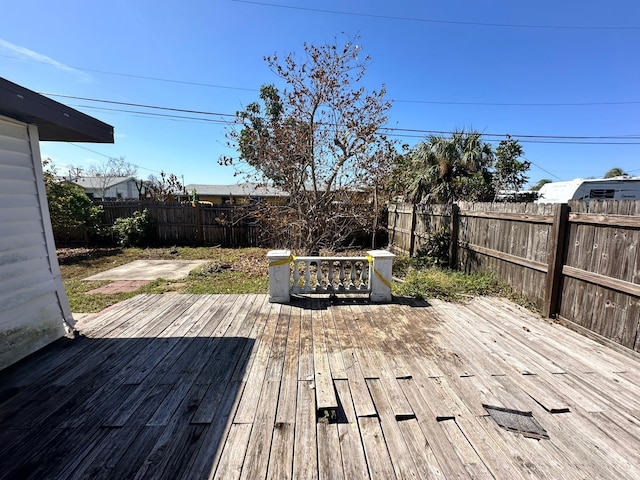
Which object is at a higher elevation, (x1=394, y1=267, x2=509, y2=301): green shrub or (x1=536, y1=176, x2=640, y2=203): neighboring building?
(x1=536, y1=176, x2=640, y2=203): neighboring building

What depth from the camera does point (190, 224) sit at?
1048 centimetres

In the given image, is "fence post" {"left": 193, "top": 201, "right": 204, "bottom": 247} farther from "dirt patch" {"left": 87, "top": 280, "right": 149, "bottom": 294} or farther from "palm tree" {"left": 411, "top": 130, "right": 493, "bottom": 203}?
"palm tree" {"left": 411, "top": 130, "right": 493, "bottom": 203}

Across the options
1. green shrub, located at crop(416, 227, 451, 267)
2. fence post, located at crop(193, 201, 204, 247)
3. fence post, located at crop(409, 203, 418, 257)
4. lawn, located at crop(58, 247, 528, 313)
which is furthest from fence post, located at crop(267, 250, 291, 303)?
fence post, located at crop(193, 201, 204, 247)

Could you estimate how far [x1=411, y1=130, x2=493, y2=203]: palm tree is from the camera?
789 centimetres

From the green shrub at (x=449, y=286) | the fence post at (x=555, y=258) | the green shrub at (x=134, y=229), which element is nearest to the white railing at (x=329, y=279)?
the green shrub at (x=449, y=286)

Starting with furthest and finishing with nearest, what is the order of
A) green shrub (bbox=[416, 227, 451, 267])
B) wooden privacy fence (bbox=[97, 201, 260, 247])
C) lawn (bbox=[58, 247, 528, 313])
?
wooden privacy fence (bbox=[97, 201, 260, 247]) → green shrub (bbox=[416, 227, 451, 267]) → lawn (bbox=[58, 247, 528, 313])

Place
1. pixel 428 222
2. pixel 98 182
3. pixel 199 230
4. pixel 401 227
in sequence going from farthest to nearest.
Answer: pixel 98 182
pixel 199 230
pixel 401 227
pixel 428 222

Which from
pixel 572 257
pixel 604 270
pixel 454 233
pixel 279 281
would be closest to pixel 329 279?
pixel 279 281

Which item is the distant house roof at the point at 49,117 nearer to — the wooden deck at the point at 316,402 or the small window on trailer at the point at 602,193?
the wooden deck at the point at 316,402

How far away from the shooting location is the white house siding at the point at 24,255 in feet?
8.57

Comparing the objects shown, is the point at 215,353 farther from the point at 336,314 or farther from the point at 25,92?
the point at 25,92

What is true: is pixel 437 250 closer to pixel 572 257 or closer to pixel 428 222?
pixel 428 222

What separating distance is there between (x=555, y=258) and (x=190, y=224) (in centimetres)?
1034

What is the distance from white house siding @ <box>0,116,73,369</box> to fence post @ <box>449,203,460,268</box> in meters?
6.71
